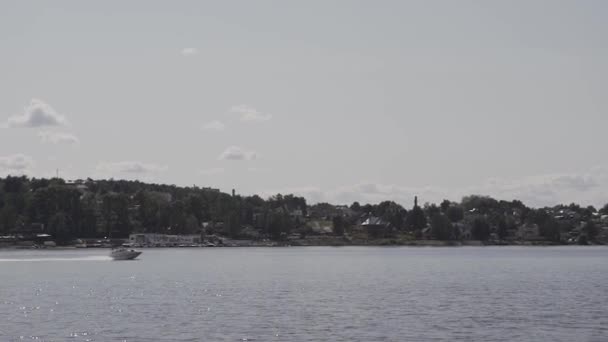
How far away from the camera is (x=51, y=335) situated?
204 feet

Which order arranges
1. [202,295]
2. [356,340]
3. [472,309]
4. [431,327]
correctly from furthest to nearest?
[202,295]
[472,309]
[431,327]
[356,340]

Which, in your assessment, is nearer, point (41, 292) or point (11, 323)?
point (11, 323)

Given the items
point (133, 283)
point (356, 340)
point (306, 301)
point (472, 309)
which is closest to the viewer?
point (356, 340)

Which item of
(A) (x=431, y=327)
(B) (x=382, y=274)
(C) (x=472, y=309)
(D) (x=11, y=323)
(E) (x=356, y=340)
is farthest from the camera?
(B) (x=382, y=274)

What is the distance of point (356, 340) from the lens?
5875 cm

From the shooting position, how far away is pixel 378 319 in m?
69.8

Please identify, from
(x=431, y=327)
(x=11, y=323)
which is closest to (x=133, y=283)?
(x=11, y=323)

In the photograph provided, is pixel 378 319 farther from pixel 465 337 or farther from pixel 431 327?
pixel 465 337

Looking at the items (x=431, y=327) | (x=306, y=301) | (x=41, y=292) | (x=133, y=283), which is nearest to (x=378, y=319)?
(x=431, y=327)

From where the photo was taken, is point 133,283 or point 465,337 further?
point 133,283

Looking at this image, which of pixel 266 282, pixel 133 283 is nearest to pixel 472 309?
pixel 266 282

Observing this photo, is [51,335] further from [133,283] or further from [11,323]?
[133,283]

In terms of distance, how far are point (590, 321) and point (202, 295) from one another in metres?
38.4

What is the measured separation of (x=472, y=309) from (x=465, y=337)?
56.3 feet
